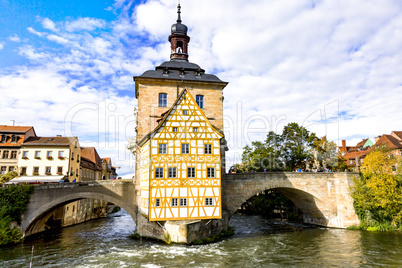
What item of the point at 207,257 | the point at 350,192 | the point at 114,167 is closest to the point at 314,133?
the point at 350,192

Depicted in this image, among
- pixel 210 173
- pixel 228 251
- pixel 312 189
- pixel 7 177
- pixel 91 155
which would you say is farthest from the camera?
pixel 91 155

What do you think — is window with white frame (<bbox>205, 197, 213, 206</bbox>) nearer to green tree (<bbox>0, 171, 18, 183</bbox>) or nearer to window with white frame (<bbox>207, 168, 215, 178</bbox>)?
window with white frame (<bbox>207, 168, 215, 178</bbox>)

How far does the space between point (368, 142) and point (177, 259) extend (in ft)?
191

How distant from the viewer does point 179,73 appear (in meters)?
26.7

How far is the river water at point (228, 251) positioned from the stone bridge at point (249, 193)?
2.47 meters

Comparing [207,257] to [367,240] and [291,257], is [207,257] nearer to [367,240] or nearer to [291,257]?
[291,257]

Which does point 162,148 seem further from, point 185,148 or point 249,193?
point 249,193

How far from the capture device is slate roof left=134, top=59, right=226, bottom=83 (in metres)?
25.9

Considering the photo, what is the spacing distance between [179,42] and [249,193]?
17921 mm

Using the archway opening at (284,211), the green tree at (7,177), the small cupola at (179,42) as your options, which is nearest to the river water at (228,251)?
the archway opening at (284,211)

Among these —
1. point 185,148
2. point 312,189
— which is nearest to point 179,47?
point 185,148

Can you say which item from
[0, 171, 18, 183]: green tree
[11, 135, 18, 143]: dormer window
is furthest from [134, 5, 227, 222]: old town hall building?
[11, 135, 18, 143]: dormer window

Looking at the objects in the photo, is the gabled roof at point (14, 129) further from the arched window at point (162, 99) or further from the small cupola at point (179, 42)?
the small cupola at point (179, 42)

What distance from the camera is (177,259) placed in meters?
16.6
